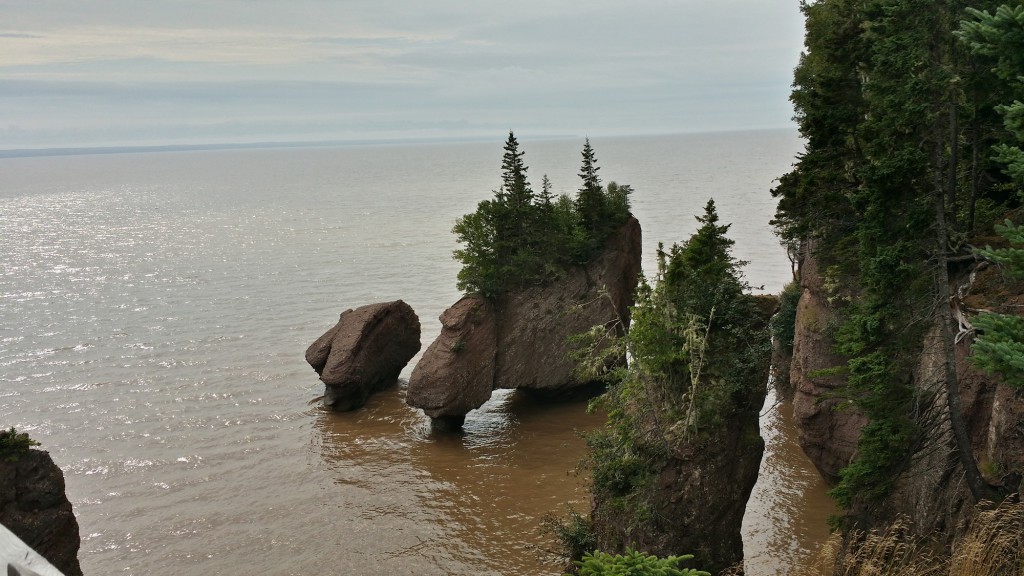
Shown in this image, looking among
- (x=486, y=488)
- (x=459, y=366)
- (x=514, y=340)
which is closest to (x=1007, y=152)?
(x=486, y=488)

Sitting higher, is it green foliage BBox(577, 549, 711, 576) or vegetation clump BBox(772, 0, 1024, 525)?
vegetation clump BBox(772, 0, 1024, 525)

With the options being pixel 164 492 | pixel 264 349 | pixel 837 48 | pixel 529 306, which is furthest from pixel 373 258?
pixel 837 48

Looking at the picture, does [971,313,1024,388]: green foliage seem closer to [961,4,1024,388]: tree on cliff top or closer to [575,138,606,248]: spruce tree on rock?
[961,4,1024,388]: tree on cliff top

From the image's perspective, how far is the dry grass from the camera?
11.7m

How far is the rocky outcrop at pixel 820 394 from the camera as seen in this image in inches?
843

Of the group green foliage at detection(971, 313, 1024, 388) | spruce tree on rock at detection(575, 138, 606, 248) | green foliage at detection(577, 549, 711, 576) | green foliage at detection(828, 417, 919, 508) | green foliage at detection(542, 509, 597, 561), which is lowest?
green foliage at detection(542, 509, 597, 561)

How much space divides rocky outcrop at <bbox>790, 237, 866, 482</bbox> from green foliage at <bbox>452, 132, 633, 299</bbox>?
1232 centimetres

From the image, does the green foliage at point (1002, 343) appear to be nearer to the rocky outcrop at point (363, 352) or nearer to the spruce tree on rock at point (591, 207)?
the spruce tree on rock at point (591, 207)

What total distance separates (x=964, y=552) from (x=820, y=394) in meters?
9.52

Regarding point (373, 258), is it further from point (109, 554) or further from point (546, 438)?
point (109, 554)

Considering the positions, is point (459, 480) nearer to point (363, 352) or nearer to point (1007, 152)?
point (363, 352)

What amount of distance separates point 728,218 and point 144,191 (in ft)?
463

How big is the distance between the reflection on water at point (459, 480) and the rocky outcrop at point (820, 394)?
7.35 m

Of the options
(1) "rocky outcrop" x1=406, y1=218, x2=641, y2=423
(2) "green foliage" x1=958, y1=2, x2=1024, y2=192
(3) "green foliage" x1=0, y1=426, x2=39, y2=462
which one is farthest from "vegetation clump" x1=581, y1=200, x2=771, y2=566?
(3) "green foliage" x1=0, y1=426, x2=39, y2=462
